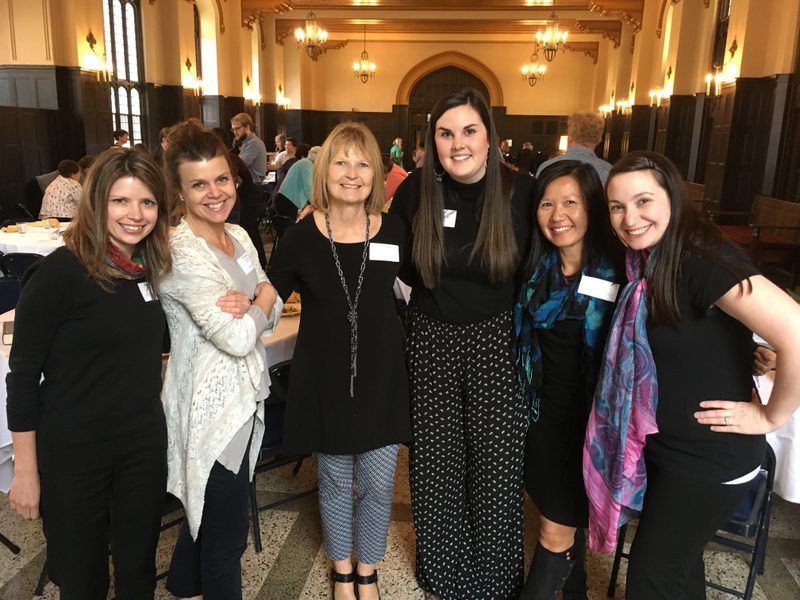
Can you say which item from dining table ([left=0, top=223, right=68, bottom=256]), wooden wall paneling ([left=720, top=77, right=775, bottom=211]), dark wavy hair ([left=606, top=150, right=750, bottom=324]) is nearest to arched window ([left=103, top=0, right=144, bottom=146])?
→ dining table ([left=0, top=223, right=68, bottom=256])

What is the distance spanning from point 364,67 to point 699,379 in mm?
19504

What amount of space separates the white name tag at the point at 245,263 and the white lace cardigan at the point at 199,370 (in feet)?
0.33

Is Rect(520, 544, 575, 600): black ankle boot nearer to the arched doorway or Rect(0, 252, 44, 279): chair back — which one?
Rect(0, 252, 44, 279): chair back

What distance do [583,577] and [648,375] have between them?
0.99 meters

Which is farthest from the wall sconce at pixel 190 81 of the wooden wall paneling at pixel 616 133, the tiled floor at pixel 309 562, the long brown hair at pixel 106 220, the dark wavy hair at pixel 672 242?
the dark wavy hair at pixel 672 242

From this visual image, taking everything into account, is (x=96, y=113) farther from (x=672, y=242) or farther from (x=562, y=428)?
(x=672, y=242)

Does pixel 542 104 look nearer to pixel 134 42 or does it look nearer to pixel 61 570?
pixel 134 42

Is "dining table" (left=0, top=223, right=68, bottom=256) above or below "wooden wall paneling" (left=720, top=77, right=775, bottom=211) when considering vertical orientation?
below

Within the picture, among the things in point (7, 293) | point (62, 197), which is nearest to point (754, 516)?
point (7, 293)

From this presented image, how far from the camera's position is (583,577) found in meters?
2.09

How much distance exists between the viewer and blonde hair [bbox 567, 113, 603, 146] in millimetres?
4352

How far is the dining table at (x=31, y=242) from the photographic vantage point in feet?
16.3

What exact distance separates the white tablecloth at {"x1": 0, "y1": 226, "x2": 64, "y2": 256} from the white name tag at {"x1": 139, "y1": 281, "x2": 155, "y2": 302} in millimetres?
3854

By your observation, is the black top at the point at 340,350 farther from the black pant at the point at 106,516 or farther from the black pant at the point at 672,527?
the black pant at the point at 672,527
